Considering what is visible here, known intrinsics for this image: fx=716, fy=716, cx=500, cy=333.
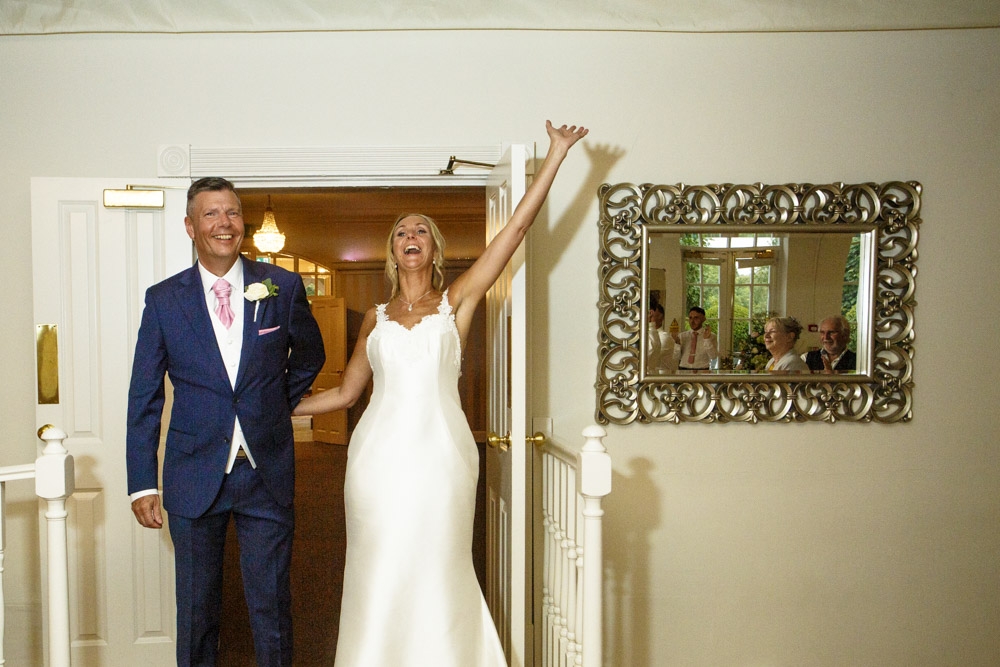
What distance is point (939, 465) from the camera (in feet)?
10.7

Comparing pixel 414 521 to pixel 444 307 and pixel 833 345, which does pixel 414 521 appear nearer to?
pixel 444 307

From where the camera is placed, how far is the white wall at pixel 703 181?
312cm

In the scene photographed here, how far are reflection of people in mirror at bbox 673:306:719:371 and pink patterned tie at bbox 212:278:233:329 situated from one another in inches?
73.1

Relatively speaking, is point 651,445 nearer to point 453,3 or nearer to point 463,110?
point 463,110

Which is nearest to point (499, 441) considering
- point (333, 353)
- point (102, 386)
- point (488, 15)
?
point (102, 386)

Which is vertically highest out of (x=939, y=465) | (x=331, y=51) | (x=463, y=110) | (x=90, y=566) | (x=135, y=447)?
(x=331, y=51)

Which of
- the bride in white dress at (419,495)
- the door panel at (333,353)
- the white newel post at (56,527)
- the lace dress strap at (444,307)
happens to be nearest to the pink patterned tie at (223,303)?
the bride in white dress at (419,495)

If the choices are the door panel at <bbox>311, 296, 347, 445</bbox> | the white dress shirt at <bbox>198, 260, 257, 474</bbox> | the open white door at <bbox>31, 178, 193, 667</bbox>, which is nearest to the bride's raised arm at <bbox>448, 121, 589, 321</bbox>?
the white dress shirt at <bbox>198, 260, 257, 474</bbox>

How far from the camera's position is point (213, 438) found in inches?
92.4

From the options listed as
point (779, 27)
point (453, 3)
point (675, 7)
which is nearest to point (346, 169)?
point (453, 3)

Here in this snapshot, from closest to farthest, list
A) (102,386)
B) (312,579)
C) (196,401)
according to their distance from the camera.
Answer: (196,401) < (102,386) < (312,579)

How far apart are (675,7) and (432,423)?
2130 mm

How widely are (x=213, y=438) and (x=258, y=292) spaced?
19.7 inches

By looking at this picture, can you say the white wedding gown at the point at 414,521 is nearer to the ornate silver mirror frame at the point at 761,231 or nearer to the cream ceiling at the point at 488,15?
the ornate silver mirror frame at the point at 761,231
